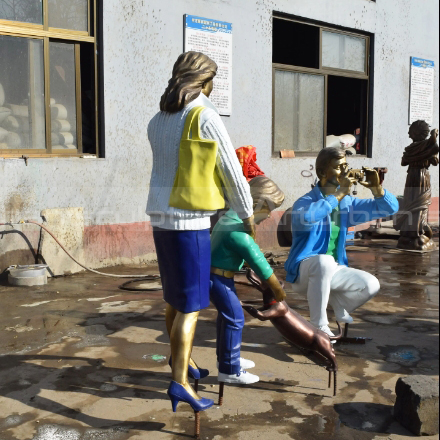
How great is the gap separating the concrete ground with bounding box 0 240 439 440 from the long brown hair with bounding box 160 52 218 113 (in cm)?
161

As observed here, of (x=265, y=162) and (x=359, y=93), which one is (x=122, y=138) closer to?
(x=265, y=162)

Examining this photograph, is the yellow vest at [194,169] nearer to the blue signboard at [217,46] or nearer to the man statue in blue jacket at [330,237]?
the man statue in blue jacket at [330,237]

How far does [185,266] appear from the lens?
10.0ft

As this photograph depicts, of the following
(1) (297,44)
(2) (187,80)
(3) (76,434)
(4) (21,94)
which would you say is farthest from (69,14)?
(3) (76,434)

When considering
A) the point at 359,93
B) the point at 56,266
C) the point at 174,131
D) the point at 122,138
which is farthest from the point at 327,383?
the point at 359,93

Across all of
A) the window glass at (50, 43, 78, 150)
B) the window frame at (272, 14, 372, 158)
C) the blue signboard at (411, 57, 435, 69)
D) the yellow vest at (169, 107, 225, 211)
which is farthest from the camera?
the blue signboard at (411, 57, 435, 69)

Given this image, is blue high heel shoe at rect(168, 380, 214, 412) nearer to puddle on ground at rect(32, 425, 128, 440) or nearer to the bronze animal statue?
puddle on ground at rect(32, 425, 128, 440)

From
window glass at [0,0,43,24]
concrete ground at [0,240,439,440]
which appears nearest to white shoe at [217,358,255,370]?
concrete ground at [0,240,439,440]

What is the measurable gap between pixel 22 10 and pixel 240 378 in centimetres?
511

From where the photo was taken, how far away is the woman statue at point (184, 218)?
304 centimetres

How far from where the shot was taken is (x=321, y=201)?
4.12 meters

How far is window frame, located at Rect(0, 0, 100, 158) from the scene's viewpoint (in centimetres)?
679

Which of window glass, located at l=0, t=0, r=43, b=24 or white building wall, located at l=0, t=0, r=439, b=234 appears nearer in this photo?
window glass, located at l=0, t=0, r=43, b=24

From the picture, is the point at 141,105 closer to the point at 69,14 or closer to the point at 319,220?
the point at 69,14
